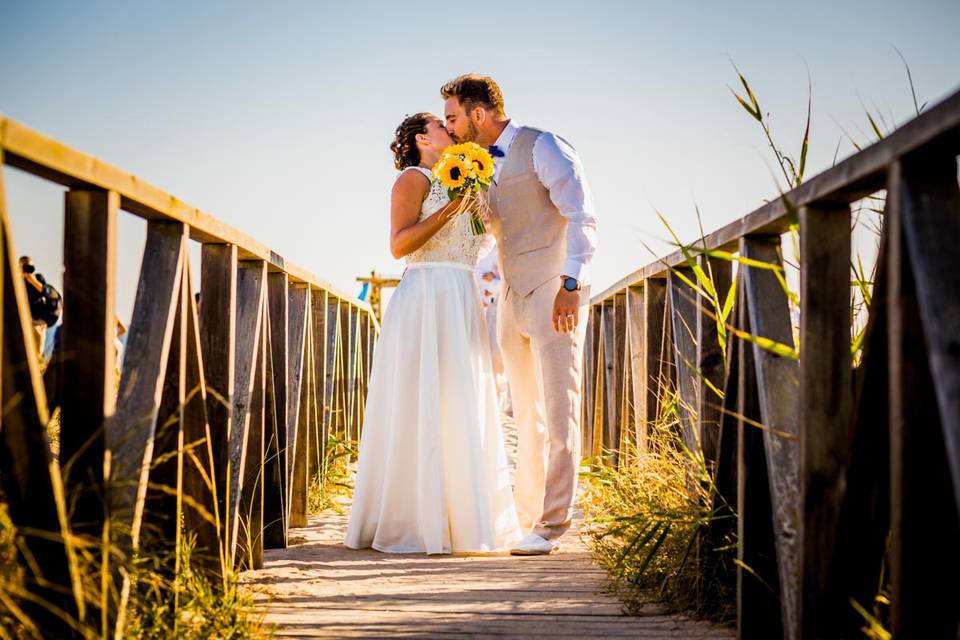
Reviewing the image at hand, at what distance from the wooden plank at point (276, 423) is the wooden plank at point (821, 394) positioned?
6.91 ft

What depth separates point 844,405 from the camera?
2051 millimetres

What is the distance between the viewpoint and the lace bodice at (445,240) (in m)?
4.39

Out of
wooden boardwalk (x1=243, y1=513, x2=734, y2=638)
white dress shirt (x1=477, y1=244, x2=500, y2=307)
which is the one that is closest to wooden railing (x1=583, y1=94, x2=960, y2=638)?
wooden boardwalk (x1=243, y1=513, x2=734, y2=638)

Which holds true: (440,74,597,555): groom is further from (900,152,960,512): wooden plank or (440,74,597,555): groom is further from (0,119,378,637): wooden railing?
(900,152,960,512): wooden plank

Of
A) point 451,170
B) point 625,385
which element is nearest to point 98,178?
point 451,170

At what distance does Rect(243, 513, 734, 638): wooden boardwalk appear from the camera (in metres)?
2.58

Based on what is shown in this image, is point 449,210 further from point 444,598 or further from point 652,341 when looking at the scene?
point 444,598

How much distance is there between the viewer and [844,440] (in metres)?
2.04

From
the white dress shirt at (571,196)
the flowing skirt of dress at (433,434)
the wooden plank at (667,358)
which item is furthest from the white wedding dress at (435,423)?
the wooden plank at (667,358)

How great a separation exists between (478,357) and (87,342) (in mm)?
2608

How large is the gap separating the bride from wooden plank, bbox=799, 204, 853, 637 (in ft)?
7.22

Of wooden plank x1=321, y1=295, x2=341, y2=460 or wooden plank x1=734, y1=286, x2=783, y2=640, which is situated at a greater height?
wooden plank x1=321, y1=295, x2=341, y2=460

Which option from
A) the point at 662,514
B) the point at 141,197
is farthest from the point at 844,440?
the point at 141,197

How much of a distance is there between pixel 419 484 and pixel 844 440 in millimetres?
2382
